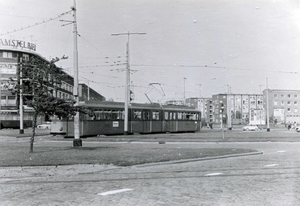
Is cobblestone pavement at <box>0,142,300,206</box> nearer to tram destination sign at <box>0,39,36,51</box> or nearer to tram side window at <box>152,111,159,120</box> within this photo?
tram side window at <box>152,111,159,120</box>

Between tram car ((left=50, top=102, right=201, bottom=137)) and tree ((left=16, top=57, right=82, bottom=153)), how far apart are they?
10.4 metres

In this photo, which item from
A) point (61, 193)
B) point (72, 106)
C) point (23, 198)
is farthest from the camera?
point (72, 106)

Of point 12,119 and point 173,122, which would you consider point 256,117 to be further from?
point 12,119

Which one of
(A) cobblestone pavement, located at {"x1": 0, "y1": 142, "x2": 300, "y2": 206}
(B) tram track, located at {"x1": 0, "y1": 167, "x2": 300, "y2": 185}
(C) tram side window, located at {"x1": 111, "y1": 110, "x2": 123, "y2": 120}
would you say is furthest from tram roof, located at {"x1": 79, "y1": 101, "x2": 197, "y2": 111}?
(B) tram track, located at {"x1": 0, "y1": 167, "x2": 300, "y2": 185}

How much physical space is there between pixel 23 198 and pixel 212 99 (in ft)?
521

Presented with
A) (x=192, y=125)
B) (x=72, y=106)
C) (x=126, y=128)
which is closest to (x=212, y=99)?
(x=192, y=125)

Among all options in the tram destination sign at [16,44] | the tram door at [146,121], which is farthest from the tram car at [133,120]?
the tram destination sign at [16,44]

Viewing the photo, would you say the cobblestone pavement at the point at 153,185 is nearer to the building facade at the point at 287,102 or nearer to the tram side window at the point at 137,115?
the tram side window at the point at 137,115

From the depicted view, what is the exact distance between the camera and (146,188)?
8.73 metres

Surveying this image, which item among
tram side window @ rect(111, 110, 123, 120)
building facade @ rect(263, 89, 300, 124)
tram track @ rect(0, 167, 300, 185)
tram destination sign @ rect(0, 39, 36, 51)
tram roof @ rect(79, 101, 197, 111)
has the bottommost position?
tram track @ rect(0, 167, 300, 185)

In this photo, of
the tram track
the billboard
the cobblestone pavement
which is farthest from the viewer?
the billboard

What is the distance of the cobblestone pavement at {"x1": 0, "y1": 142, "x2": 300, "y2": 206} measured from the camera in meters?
7.35

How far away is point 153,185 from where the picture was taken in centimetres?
914

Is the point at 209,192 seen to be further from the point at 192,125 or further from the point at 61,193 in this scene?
the point at 192,125
